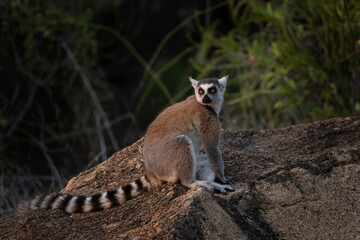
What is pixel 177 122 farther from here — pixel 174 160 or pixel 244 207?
pixel 244 207

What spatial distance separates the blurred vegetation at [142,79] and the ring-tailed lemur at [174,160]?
76.9 inches

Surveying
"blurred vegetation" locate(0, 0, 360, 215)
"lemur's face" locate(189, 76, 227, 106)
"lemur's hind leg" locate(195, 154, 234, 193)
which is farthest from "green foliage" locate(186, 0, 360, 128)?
"lemur's hind leg" locate(195, 154, 234, 193)

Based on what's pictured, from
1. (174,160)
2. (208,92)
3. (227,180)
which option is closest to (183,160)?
(174,160)

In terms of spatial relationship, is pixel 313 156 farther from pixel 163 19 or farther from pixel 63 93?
pixel 163 19

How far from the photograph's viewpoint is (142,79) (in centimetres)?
788

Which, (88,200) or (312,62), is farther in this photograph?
(312,62)

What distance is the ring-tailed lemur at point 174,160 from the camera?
3355 millimetres

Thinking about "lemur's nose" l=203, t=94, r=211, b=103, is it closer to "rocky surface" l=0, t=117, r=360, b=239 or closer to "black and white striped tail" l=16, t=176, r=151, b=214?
"rocky surface" l=0, t=117, r=360, b=239

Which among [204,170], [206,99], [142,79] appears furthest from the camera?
[142,79]

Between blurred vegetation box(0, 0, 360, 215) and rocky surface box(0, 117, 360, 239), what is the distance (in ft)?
6.71

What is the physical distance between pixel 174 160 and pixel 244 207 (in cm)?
60

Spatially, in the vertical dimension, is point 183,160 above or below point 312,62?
above

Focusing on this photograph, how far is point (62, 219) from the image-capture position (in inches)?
131

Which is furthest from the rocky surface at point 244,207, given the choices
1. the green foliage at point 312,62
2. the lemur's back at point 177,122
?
the green foliage at point 312,62
